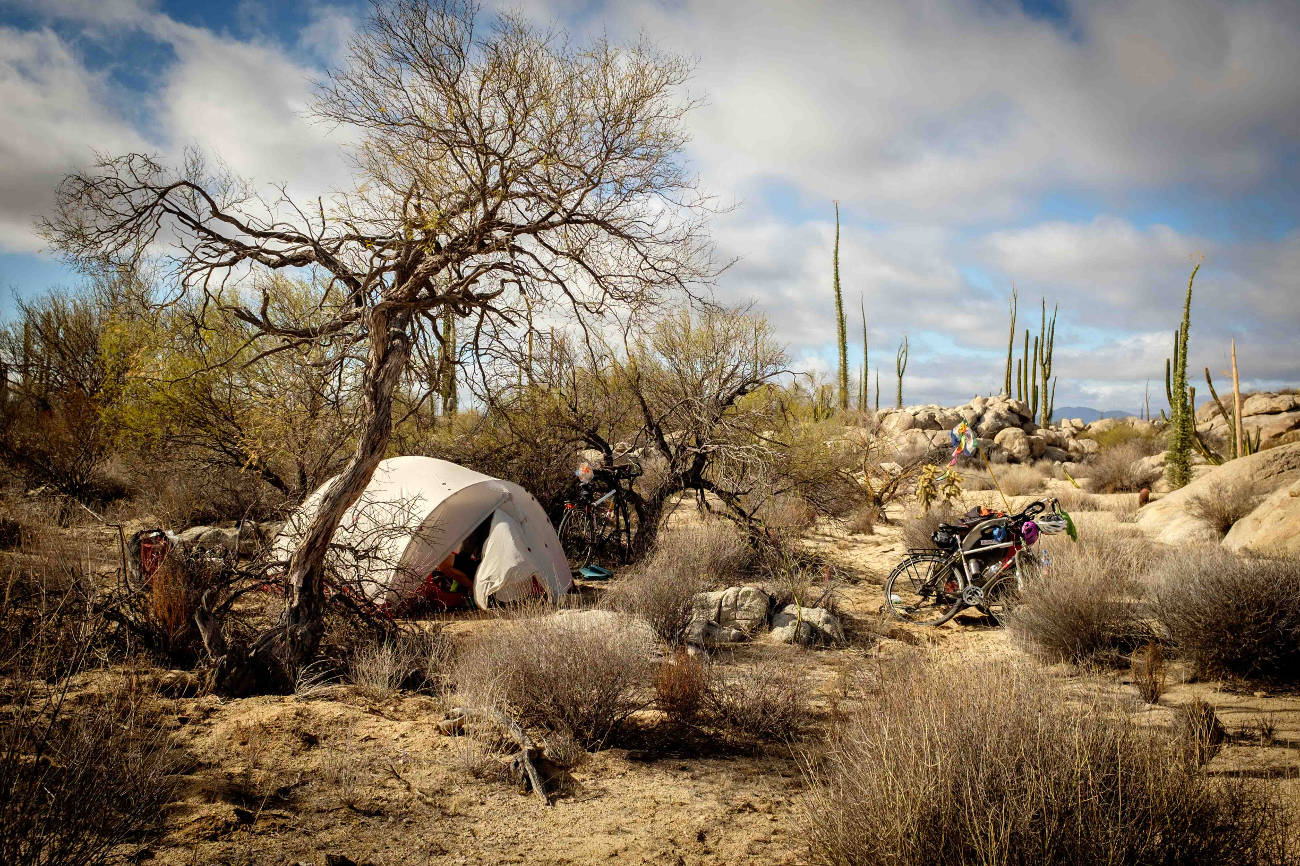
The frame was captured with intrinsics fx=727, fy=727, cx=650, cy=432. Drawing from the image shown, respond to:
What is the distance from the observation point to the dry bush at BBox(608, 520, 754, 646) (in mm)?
8180

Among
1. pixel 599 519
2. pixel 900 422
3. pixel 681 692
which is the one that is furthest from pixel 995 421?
→ pixel 681 692

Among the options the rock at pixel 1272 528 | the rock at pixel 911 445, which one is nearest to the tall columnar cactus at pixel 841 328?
the rock at pixel 911 445

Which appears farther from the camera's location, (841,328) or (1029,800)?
(841,328)

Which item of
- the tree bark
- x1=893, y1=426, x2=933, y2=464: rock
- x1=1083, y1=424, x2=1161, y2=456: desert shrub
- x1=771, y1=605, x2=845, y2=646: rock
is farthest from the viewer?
x1=893, y1=426, x2=933, y2=464: rock

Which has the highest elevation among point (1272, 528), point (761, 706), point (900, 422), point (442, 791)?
point (900, 422)

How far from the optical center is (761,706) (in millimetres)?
5312

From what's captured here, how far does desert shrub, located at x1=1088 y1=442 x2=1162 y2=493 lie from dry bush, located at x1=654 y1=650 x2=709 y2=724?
19958 mm

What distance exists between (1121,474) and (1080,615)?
18.1 m

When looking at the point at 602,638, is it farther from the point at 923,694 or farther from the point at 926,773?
the point at 926,773

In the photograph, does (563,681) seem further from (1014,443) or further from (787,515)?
(1014,443)

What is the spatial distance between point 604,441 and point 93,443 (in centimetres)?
961

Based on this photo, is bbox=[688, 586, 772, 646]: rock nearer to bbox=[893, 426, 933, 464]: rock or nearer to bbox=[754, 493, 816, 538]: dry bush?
bbox=[754, 493, 816, 538]: dry bush

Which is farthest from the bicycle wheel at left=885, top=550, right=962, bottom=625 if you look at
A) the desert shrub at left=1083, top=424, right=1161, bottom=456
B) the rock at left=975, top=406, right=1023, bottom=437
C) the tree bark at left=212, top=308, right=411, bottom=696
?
the rock at left=975, top=406, right=1023, bottom=437

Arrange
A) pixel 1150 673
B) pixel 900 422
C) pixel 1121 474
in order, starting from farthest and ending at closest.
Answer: pixel 900 422
pixel 1121 474
pixel 1150 673
